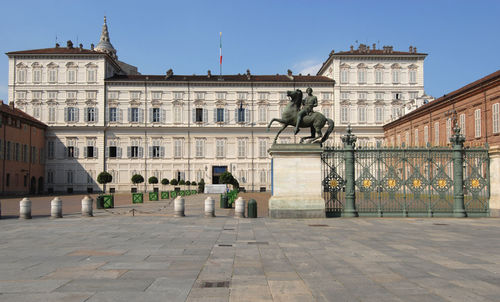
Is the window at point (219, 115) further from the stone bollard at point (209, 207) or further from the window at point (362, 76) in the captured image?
the stone bollard at point (209, 207)

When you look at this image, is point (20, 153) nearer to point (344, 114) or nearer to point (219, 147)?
point (219, 147)

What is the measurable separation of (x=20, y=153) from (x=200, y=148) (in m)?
22.3

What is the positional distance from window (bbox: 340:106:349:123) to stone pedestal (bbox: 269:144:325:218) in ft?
145

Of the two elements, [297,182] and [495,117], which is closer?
[297,182]

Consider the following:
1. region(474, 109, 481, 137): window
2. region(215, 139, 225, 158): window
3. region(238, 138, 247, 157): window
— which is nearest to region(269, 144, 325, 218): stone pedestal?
region(474, 109, 481, 137): window

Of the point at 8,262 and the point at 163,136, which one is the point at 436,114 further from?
the point at 8,262

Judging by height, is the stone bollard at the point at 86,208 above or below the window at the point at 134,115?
below

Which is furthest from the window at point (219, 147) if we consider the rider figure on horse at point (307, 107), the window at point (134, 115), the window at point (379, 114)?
the rider figure on horse at point (307, 107)

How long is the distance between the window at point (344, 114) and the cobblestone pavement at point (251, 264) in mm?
→ 46538

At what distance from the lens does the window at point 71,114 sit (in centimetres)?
5734

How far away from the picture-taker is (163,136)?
5806 cm

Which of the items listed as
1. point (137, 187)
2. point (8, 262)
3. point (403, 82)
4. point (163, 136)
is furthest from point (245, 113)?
point (8, 262)

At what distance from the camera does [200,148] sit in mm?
58469

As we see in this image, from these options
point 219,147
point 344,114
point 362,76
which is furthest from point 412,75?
point 219,147
